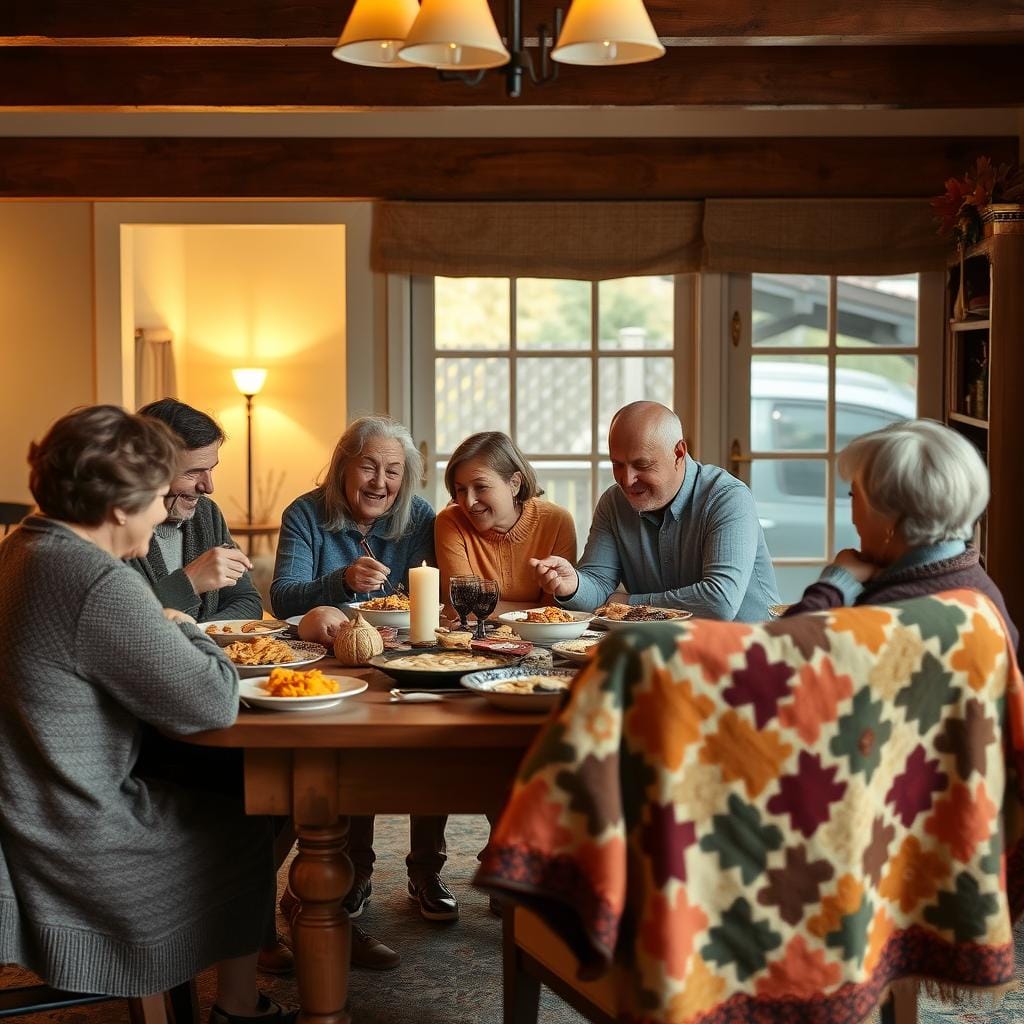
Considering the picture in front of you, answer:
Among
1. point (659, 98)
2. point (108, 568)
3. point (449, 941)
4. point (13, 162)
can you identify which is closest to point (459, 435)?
point (659, 98)

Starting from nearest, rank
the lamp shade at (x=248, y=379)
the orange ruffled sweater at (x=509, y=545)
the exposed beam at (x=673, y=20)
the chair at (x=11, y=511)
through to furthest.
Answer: the orange ruffled sweater at (x=509, y=545)
the exposed beam at (x=673, y=20)
the chair at (x=11, y=511)
the lamp shade at (x=248, y=379)

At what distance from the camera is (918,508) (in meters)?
1.85

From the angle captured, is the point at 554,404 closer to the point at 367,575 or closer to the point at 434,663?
the point at 367,575

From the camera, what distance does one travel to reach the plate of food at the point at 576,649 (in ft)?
7.19

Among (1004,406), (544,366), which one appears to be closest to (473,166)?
(544,366)

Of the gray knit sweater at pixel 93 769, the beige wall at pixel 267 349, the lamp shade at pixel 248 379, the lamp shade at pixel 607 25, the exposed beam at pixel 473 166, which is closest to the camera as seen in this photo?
the gray knit sweater at pixel 93 769

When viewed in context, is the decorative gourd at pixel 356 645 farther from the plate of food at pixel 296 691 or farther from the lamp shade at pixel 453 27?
the lamp shade at pixel 453 27

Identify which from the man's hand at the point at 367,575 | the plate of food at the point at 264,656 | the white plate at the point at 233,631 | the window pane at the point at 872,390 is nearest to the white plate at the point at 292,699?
the plate of food at the point at 264,656

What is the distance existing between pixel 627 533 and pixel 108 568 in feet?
4.82

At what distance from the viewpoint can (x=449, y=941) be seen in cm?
275

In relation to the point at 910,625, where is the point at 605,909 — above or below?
below

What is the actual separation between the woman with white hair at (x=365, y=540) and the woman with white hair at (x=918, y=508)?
1.24 meters

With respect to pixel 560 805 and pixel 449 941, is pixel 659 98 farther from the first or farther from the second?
pixel 560 805

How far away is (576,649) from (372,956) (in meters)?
0.85
